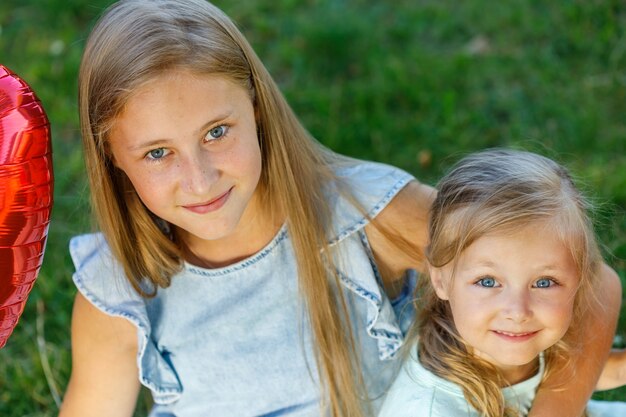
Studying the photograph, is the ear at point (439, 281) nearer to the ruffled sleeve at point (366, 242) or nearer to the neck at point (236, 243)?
the ruffled sleeve at point (366, 242)

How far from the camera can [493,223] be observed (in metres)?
1.91

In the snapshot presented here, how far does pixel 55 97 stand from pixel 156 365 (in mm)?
1758

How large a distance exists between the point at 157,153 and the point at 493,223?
2.24ft

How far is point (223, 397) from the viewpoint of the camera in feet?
7.79

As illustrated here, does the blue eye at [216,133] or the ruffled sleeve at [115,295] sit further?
the ruffled sleeve at [115,295]

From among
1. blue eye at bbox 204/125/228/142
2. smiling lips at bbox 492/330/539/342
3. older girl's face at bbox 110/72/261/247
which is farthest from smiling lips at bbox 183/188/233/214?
smiling lips at bbox 492/330/539/342

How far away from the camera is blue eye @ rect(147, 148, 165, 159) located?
6.62 feet

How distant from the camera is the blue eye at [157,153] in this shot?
2.02 m

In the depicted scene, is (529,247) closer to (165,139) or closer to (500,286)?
(500,286)

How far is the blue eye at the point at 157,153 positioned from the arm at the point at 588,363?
3.03 feet

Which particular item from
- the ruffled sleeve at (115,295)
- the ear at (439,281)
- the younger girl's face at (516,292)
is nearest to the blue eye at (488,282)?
the younger girl's face at (516,292)

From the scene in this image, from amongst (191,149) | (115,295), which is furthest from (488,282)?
(115,295)

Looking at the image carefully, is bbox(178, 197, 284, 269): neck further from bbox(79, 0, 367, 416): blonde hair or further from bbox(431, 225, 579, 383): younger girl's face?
bbox(431, 225, 579, 383): younger girl's face

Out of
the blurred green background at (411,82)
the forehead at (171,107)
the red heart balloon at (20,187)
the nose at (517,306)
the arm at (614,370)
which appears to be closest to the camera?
the red heart balloon at (20,187)
